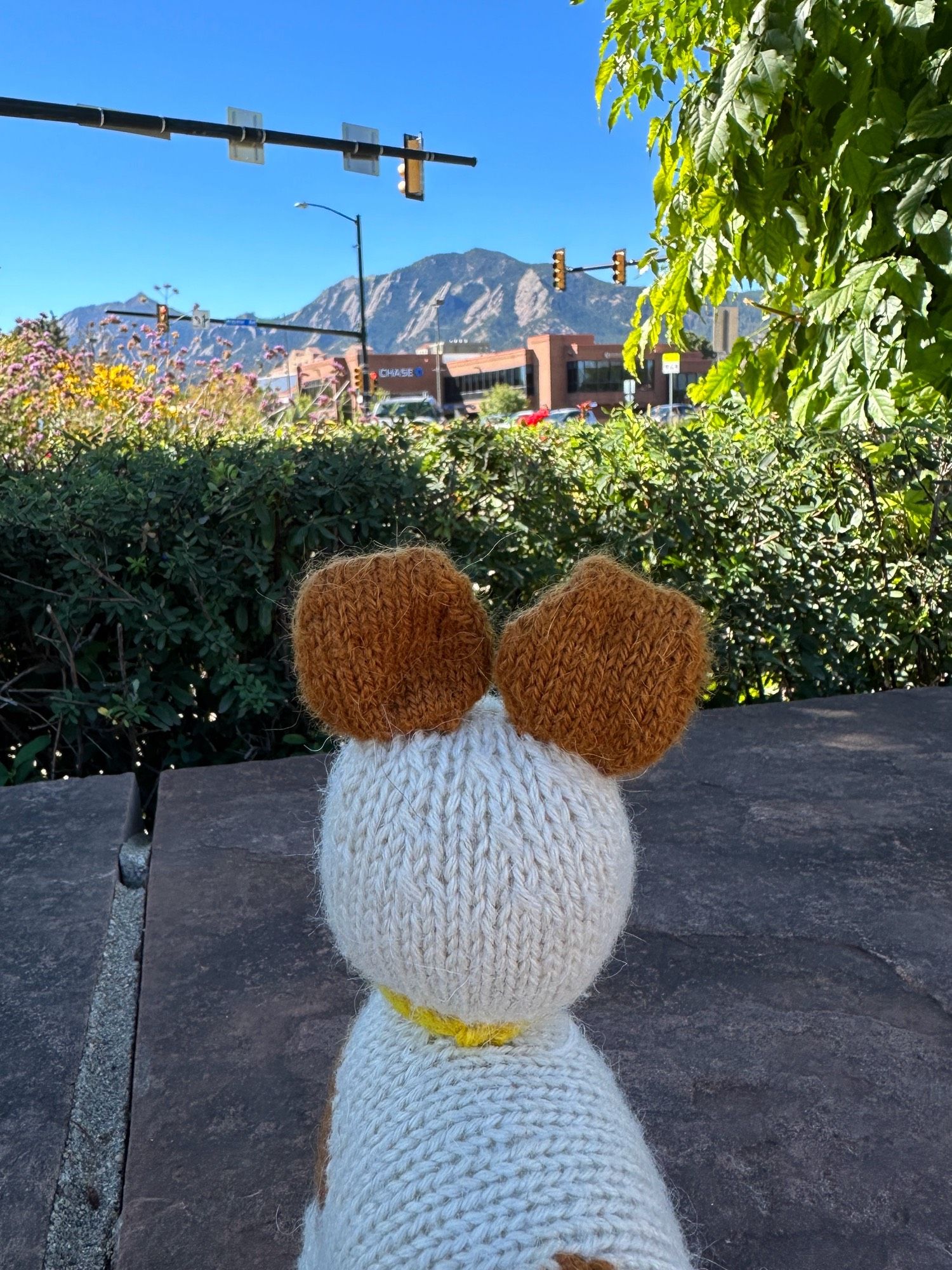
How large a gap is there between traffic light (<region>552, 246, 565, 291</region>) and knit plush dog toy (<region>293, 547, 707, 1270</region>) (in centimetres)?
2822

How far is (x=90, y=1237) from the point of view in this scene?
176 centimetres

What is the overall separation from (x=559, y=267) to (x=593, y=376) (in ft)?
195

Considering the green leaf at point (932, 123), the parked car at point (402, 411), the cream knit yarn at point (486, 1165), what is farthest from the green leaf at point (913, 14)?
the cream knit yarn at point (486, 1165)

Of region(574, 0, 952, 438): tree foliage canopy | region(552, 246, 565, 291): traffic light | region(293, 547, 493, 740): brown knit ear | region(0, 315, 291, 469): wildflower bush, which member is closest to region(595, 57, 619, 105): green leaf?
region(574, 0, 952, 438): tree foliage canopy

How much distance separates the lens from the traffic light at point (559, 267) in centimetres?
2756

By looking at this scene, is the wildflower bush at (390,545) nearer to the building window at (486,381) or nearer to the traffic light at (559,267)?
the traffic light at (559,267)

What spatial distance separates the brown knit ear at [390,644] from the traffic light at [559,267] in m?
28.2

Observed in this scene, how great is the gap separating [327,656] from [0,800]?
116 inches

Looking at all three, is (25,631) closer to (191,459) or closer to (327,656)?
(191,459)

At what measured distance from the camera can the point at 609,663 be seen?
102 centimetres

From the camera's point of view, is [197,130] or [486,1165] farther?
[197,130]

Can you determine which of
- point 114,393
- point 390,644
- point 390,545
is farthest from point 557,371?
point 390,644

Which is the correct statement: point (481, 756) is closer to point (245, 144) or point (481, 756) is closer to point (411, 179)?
point (245, 144)

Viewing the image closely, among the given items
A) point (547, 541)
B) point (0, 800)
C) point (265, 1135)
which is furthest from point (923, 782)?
point (0, 800)
